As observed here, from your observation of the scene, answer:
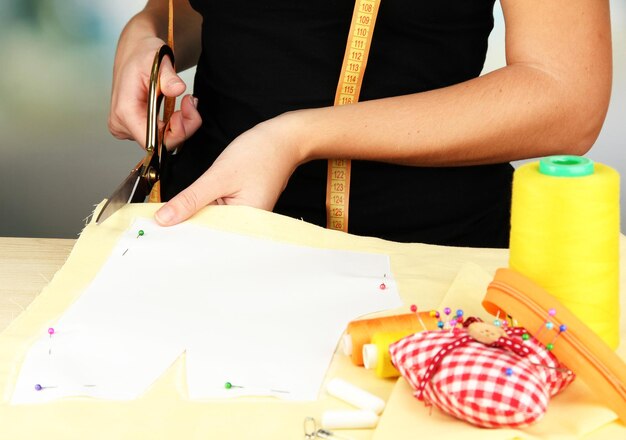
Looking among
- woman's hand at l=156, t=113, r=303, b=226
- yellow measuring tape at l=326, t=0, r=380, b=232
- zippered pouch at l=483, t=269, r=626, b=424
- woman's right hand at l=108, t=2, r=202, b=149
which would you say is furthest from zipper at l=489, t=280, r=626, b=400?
woman's right hand at l=108, t=2, r=202, b=149

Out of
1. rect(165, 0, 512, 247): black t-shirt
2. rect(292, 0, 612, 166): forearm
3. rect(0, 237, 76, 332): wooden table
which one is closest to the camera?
rect(0, 237, 76, 332): wooden table

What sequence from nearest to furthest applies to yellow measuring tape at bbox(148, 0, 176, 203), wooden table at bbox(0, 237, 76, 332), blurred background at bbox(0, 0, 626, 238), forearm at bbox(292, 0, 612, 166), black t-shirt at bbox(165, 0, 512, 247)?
1. wooden table at bbox(0, 237, 76, 332)
2. forearm at bbox(292, 0, 612, 166)
3. black t-shirt at bbox(165, 0, 512, 247)
4. yellow measuring tape at bbox(148, 0, 176, 203)
5. blurred background at bbox(0, 0, 626, 238)

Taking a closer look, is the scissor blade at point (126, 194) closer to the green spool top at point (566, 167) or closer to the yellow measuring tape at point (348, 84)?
the yellow measuring tape at point (348, 84)

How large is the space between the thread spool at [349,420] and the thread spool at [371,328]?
100mm

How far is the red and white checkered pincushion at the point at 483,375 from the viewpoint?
2.63 feet

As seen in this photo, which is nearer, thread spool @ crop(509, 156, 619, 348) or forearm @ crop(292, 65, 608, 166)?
thread spool @ crop(509, 156, 619, 348)

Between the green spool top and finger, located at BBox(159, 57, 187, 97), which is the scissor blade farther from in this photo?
the green spool top

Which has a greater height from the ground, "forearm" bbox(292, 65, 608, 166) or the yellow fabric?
"forearm" bbox(292, 65, 608, 166)

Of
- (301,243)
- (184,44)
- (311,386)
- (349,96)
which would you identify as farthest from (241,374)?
(184,44)

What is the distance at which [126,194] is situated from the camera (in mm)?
1315

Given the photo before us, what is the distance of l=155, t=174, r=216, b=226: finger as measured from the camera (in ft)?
4.07

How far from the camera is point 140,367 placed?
0.96 meters

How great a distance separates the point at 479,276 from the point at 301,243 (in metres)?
0.23

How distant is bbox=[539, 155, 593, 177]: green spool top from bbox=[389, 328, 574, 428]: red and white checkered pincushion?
144mm
